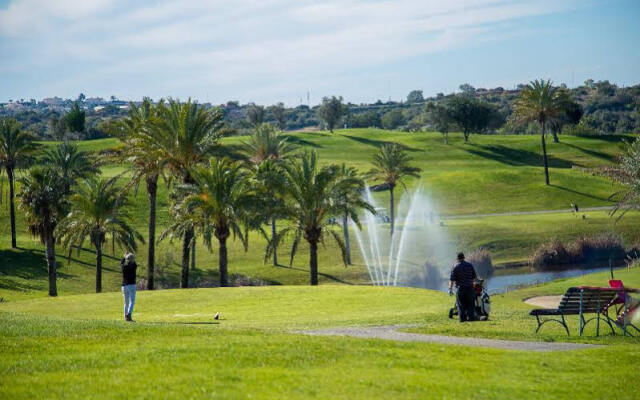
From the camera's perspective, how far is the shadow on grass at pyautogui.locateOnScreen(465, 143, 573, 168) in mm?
120706

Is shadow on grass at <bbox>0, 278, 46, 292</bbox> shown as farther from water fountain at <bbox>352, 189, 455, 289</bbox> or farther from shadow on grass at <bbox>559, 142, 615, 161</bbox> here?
shadow on grass at <bbox>559, 142, 615, 161</bbox>

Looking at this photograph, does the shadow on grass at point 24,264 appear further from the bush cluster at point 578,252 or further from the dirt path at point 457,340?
the dirt path at point 457,340

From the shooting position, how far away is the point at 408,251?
68375mm

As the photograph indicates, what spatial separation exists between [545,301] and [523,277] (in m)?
24.2

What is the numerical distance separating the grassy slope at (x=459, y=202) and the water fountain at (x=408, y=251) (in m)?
1.44

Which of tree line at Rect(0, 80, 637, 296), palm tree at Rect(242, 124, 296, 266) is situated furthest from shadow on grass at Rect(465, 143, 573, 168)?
tree line at Rect(0, 80, 637, 296)

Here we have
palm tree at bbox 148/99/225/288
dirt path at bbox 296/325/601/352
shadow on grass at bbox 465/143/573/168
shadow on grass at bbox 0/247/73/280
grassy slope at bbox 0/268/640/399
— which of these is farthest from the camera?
shadow on grass at bbox 465/143/573/168

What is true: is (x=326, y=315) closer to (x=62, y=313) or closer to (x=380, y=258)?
(x=62, y=313)

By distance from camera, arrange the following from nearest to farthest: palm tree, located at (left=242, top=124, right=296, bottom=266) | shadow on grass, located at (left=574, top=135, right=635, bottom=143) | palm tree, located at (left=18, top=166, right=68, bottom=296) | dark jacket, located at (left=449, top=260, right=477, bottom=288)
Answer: dark jacket, located at (left=449, top=260, right=477, bottom=288), palm tree, located at (left=242, top=124, right=296, bottom=266), palm tree, located at (left=18, top=166, right=68, bottom=296), shadow on grass, located at (left=574, top=135, right=635, bottom=143)

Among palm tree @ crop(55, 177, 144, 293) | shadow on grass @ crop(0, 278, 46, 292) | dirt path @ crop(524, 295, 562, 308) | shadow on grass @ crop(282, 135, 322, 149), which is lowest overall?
shadow on grass @ crop(0, 278, 46, 292)

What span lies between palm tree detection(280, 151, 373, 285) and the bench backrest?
90.4 ft

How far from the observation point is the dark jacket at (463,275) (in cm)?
2308

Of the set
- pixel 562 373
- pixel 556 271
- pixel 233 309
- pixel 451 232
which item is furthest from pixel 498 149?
pixel 562 373

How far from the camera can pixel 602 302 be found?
20.7 metres
